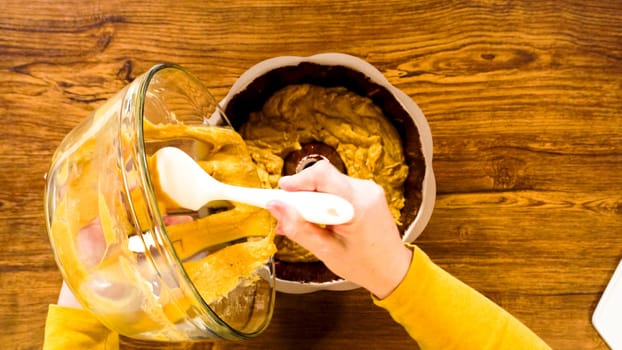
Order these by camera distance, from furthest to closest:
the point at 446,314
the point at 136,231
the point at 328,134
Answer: the point at 328,134
the point at 446,314
the point at 136,231

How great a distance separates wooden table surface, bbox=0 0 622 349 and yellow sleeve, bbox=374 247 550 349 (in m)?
0.16

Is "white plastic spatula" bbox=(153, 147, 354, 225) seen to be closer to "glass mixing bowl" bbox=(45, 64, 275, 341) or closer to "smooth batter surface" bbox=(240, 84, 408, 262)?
"glass mixing bowl" bbox=(45, 64, 275, 341)

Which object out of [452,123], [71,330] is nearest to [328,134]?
[452,123]

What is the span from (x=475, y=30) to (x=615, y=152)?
293 millimetres

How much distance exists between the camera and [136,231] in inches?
18.6

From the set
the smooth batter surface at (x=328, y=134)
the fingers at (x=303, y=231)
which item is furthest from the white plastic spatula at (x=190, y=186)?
the smooth batter surface at (x=328, y=134)

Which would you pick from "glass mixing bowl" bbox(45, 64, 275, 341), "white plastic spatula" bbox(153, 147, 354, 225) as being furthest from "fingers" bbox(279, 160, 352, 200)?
"glass mixing bowl" bbox(45, 64, 275, 341)

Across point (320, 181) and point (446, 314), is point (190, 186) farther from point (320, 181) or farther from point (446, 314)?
point (446, 314)

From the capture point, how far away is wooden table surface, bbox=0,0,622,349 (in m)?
0.78

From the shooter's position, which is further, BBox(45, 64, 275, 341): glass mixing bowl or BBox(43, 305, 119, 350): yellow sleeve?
BBox(43, 305, 119, 350): yellow sleeve

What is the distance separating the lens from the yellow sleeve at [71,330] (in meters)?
0.65

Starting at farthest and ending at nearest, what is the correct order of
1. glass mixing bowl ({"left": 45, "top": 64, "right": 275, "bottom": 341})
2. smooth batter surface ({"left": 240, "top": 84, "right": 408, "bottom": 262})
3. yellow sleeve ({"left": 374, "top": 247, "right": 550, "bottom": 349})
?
smooth batter surface ({"left": 240, "top": 84, "right": 408, "bottom": 262})
yellow sleeve ({"left": 374, "top": 247, "right": 550, "bottom": 349})
glass mixing bowl ({"left": 45, "top": 64, "right": 275, "bottom": 341})

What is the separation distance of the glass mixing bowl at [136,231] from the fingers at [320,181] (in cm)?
13

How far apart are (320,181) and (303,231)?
6 centimetres
